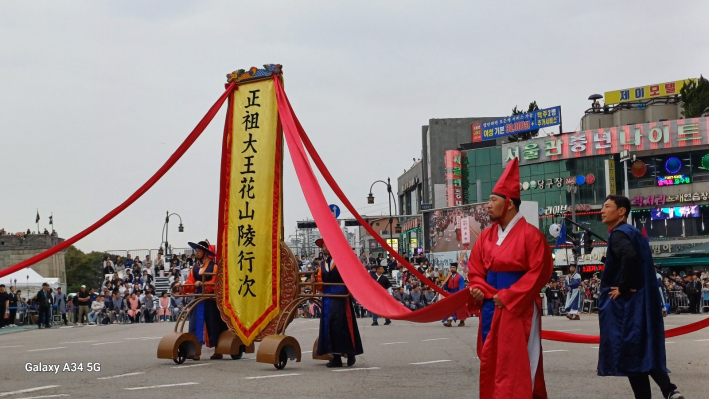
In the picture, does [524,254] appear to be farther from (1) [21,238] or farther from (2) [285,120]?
(1) [21,238]

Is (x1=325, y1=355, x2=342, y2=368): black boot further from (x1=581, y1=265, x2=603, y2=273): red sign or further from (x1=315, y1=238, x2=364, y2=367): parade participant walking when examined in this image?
(x1=581, y1=265, x2=603, y2=273): red sign

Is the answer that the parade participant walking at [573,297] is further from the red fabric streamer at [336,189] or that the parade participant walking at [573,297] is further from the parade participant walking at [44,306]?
the parade participant walking at [44,306]

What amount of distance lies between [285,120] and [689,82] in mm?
57087

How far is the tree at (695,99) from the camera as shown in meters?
59.3

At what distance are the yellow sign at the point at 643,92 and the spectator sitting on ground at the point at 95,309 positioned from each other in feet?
151

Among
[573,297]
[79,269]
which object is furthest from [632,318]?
[79,269]

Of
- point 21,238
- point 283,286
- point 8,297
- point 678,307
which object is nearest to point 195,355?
point 283,286

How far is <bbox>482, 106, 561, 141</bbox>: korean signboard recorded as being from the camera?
62.2 m

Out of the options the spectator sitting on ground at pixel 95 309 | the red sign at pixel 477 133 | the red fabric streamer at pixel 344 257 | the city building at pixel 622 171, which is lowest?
the spectator sitting on ground at pixel 95 309

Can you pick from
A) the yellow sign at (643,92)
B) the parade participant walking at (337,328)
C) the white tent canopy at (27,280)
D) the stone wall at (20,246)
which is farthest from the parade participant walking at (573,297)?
the stone wall at (20,246)

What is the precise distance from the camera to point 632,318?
737cm

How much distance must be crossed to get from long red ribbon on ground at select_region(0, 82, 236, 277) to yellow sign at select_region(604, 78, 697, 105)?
188ft

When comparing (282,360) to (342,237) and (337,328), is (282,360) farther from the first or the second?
(342,237)

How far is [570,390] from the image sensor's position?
27.9ft
